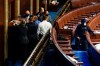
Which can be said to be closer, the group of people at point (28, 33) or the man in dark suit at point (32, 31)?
the group of people at point (28, 33)

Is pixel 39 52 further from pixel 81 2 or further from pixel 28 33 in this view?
pixel 81 2

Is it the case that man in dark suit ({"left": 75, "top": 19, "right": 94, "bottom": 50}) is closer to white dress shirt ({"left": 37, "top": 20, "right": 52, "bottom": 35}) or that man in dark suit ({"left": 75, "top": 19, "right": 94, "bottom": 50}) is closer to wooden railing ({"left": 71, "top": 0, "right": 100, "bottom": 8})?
white dress shirt ({"left": 37, "top": 20, "right": 52, "bottom": 35})

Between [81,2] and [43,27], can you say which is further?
[81,2]

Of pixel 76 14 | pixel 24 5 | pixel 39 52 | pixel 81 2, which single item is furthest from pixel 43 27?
pixel 81 2

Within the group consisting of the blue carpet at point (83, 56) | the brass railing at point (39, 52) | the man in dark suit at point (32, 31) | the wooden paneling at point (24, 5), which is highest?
the wooden paneling at point (24, 5)

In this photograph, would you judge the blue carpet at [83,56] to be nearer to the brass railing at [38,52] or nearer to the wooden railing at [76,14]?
the brass railing at [38,52]

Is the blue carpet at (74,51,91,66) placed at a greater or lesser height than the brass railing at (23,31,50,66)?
lesser

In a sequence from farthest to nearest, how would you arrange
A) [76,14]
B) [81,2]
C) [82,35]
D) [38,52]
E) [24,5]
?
[81,2] → [76,14] → [24,5] → [82,35] → [38,52]

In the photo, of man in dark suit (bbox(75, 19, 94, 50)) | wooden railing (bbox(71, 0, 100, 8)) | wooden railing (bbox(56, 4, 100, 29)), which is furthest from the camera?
wooden railing (bbox(71, 0, 100, 8))

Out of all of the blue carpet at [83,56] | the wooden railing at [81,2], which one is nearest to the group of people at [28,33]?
the blue carpet at [83,56]

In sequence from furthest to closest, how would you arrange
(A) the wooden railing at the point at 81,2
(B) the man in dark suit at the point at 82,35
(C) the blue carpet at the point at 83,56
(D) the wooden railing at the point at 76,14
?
(A) the wooden railing at the point at 81,2
(D) the wooden railing at the point at 76,14
(B) the man in dark suit at the point at 82,35
(C) the blue carpet at the point at 83,56

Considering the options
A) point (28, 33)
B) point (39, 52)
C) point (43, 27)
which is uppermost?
point (43, 27)

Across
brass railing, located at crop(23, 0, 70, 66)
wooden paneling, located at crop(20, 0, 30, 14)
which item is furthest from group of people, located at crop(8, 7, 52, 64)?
wooden paneling, located at crop(20, 0, 30, 14)

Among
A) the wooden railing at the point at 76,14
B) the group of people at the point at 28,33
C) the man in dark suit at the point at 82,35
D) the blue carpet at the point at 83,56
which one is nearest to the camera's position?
the group of people at the point at 28,33
